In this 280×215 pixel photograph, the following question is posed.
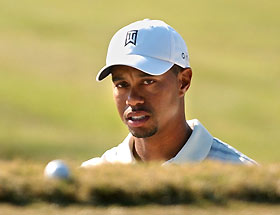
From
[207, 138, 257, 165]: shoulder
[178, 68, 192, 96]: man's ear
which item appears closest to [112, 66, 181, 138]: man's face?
[178, 68, 192, 96]: man's ear

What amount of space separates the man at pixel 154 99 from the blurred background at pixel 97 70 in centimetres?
1643

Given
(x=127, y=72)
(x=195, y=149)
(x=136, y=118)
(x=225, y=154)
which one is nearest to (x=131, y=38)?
(x=127, y=72)

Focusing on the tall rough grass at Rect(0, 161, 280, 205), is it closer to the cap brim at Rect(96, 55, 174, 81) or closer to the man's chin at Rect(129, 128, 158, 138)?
the man's chin at Rect(129, 128, 158, 138)

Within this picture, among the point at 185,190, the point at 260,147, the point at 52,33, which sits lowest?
the point at 185,190

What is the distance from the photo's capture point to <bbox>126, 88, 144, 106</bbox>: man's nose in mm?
6043

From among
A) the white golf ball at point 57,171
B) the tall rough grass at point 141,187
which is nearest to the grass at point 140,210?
the tall rough grass at point 141,187

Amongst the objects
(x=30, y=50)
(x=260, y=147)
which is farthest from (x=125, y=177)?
(x=30, y=50)

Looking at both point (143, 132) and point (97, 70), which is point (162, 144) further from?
point (97, 70)

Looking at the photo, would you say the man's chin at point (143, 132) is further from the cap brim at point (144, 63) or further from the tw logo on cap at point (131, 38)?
the tw logo on cap at point (131, 38)

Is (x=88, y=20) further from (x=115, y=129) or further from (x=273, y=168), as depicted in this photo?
(x=273, y=168)

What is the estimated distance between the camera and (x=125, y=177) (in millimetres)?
4871

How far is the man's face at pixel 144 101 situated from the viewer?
605 centimetres

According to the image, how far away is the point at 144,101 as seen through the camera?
611 centimetres

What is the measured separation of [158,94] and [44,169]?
1291 mm
